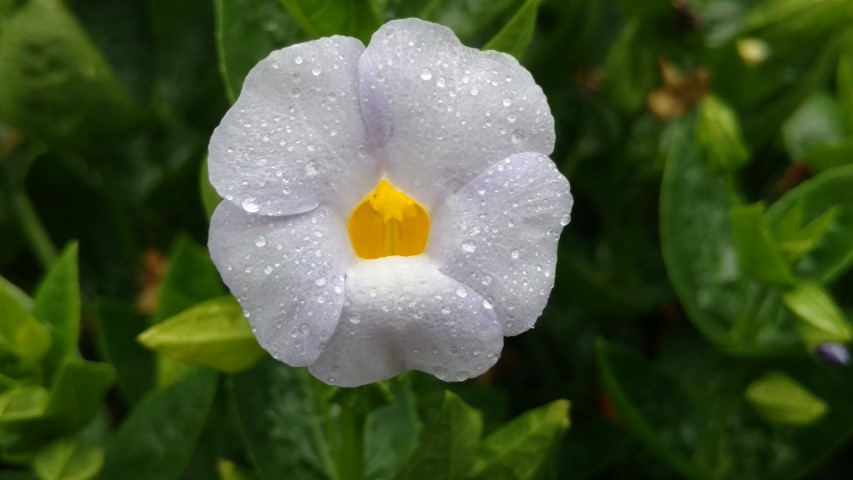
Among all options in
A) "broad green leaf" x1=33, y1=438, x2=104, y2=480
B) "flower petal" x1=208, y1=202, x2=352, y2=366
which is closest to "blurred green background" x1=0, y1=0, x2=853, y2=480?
"broad green leaf" x1=33, y1=438, x2=104, y2=480

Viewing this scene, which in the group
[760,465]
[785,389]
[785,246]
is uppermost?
[785,246]

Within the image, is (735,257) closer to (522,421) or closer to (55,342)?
(522,421)

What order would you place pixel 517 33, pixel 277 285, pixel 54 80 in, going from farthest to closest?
pixel 54 80 → pixel 517 33 → pixel 277 285

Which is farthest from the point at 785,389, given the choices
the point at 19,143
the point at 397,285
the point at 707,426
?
the point at 19,143

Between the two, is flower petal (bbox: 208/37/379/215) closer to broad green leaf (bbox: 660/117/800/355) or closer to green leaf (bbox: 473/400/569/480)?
green leaf (bbox: 473/400/569/480)

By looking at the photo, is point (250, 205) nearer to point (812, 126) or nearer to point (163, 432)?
point (163, 432)

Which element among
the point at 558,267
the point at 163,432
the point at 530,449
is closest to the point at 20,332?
the point at 163,432
